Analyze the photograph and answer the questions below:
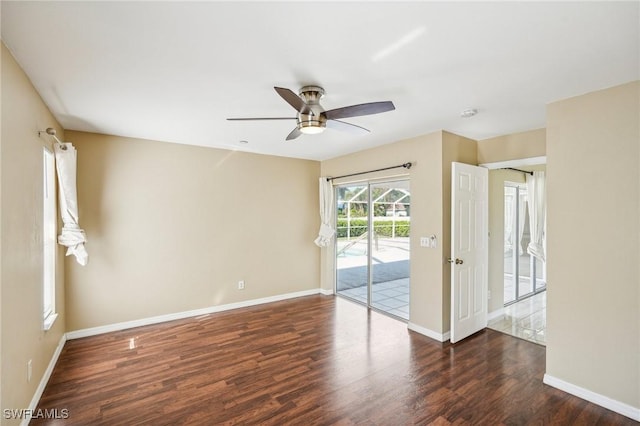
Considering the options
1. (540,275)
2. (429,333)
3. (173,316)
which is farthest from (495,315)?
(173,316)

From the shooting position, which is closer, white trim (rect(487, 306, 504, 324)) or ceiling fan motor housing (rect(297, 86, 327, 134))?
ceiling fan motor housing (rect(297, 86, 327, 134))

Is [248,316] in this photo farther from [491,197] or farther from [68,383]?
[491,197]

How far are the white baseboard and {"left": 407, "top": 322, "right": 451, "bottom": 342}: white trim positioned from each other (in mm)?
997

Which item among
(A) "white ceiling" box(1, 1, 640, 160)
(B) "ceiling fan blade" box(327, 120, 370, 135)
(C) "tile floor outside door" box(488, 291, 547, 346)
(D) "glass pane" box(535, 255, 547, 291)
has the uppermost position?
(A) "white ceiling" box(1, 1, 640, 160)

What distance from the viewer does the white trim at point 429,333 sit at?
11.3 feet

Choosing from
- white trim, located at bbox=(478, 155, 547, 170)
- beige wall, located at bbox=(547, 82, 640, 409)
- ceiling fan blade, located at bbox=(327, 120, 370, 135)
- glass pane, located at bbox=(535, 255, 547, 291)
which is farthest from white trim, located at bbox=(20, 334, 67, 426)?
glass pane, located at bbox=(535, 255, 547, 291)

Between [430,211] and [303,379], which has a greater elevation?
Answer: [430,211]

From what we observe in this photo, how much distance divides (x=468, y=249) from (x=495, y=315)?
1332 mm

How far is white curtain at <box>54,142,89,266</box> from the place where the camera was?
9.48ft

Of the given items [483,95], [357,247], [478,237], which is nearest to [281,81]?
[483,95]

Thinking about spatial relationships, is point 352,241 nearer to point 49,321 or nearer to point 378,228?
point 378,228

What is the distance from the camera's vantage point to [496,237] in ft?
13.9

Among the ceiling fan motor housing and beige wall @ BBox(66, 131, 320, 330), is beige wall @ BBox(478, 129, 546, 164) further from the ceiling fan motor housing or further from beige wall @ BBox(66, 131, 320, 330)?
beige wall @ BBox(66, 131, 320, 330)

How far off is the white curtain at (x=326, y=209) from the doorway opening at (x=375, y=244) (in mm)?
139
